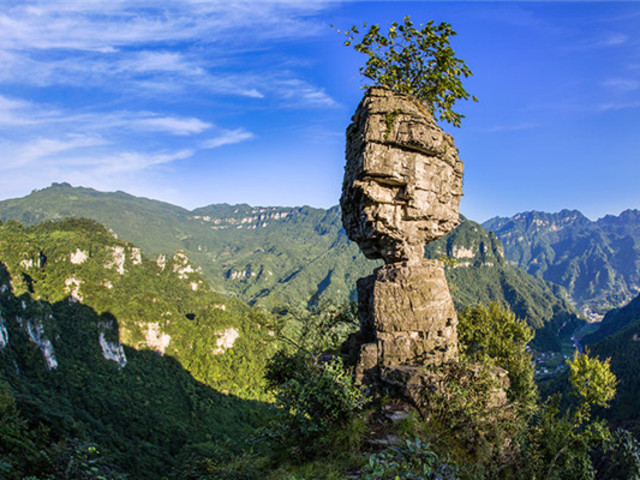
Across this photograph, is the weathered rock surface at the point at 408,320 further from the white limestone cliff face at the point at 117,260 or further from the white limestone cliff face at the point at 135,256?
the white limestone cliff face at the point at 135,256

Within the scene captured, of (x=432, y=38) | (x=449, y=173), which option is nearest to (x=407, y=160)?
(x=449, y=173)

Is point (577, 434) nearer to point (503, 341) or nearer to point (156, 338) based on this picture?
point (503, 341)

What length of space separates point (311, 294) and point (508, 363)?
34.8 feet

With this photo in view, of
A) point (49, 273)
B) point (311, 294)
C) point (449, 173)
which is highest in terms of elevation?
point (449, 173)

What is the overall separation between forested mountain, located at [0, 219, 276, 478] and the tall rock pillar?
26305 millimetres

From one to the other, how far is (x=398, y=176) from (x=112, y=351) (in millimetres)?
91563

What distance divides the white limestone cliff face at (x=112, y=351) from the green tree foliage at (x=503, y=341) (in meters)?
88.0

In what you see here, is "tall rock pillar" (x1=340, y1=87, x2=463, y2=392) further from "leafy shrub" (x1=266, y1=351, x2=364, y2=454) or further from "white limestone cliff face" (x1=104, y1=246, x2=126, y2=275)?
"white limestone cliff face" (x1=104, y1=246, x2=126, y2=275)

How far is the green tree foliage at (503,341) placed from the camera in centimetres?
1520

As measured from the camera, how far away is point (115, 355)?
78.1 metres

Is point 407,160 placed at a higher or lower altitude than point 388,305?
higher

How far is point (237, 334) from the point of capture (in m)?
111

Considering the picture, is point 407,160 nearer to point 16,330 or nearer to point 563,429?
point 563,429

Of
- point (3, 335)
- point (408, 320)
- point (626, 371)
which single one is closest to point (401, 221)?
point (408, 320)
